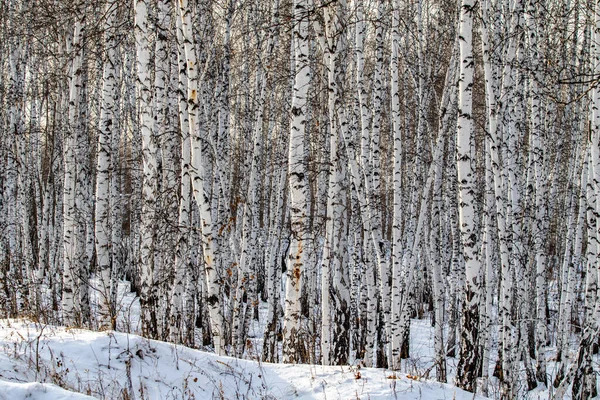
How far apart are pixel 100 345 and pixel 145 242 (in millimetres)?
2489

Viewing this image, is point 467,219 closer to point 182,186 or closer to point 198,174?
point 198,174

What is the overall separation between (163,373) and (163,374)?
0.8 inches

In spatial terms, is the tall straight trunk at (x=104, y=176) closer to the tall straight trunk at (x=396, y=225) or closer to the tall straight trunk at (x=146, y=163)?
the tall straight trunk at (x=146, y=163)

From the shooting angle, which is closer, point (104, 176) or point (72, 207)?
point (104, 176)

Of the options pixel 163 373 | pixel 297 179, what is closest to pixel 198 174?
pixel 297 179

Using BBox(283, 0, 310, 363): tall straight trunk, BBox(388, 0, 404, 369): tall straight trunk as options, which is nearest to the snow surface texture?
BBox(283, 0, 310, 363): tall straight trunk

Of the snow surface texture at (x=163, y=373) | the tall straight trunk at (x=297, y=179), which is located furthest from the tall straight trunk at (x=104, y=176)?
the tall straight trunk at (x=297, y=179)

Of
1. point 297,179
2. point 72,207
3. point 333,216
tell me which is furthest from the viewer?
point 72,207

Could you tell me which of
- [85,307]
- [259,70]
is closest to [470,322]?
[85,307]

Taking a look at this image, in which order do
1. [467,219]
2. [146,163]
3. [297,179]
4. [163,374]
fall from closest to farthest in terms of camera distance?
1. [163,374]
2. [467,219]
3. [297,179]
4. [146,163]

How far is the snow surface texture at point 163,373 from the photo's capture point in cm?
455

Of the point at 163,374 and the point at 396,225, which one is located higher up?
the point at 396,225

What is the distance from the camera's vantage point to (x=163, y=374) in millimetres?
5008

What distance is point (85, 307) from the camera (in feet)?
29.9
